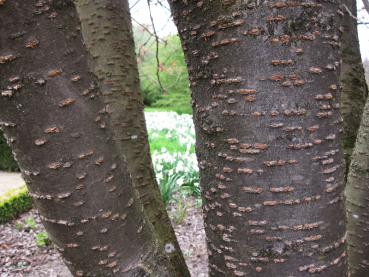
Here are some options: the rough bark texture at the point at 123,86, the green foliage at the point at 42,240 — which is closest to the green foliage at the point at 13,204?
the green foliage at the point at 42,240

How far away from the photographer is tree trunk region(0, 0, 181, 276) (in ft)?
2.75

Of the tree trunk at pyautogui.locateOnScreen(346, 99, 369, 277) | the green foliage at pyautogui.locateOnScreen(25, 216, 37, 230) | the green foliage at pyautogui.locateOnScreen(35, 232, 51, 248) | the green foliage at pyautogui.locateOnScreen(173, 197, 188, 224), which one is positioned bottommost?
the green foliage at pyautogui.locateOnScreen(173, 197, 188, 224)

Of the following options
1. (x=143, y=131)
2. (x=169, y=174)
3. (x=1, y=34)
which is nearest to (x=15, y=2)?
(x=1, y=34)

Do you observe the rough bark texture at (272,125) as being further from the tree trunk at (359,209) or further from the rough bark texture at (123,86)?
the rough bark texture at (123,86)

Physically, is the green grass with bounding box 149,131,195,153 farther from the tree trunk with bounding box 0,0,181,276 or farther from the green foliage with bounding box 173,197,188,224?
the tree trunk with bounding box 0,0,181,276

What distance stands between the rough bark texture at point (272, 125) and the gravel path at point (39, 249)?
11.2 ft

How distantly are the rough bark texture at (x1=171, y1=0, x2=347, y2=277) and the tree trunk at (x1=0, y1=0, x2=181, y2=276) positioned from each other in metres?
0.25

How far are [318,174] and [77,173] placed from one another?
0.55 metres

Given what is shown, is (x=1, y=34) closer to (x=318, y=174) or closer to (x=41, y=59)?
(x=41, y=59)

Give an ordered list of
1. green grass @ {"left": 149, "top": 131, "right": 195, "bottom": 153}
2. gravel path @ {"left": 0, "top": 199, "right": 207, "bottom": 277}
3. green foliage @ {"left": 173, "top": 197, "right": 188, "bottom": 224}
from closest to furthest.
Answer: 1. gravel path @ {"left": 0, "top": 199, "right": 207, "bottom": 277}
2. green foliage @ {"left": 173, "top": 197, "right": 188, "bottom": 224}
3. green grass @ {"left": 149, "top": 131, "right": 195, "bottom": 153}

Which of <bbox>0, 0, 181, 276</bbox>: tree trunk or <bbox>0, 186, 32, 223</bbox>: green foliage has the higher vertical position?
<bbox>0, 0, 181, 276</bbox>: tree trunk

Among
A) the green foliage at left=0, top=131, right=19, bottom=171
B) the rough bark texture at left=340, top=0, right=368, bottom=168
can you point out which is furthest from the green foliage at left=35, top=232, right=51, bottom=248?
the rough bark texture at left=340, top=0, right=368, bottom=168

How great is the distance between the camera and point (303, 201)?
Result: 1.00 meters

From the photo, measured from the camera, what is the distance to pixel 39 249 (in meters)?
5.15
